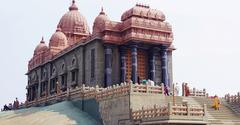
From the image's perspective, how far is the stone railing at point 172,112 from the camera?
2045 cm

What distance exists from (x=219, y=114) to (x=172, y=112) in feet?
19.9

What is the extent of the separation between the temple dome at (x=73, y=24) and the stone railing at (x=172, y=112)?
26.7 meters

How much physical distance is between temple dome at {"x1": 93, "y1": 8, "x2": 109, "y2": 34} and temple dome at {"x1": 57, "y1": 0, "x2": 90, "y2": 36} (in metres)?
9.57

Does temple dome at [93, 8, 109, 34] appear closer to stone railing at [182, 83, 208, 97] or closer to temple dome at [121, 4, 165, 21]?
temple dome at [121, 4, 165, 21]

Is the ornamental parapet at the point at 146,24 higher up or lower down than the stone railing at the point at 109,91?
higher up

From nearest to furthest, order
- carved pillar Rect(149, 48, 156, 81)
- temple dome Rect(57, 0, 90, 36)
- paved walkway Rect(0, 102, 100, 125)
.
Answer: paved walkway Rect(0, 102, 100, 125), carved pillar Rect(149, 48, 156, 81), temple dome Rect(57, 0, 90, 36)

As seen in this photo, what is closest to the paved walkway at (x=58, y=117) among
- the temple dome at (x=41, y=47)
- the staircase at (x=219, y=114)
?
the staircase at (x=219, y=114)

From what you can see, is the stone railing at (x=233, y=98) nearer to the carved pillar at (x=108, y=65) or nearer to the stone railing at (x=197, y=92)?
the stone railing at (x=197, y=92)

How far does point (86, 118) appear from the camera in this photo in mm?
26234

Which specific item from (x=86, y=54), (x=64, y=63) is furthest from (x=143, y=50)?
(x=64, y=63)

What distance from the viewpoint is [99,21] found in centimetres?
3684

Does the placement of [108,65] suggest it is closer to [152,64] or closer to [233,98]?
[152,64]

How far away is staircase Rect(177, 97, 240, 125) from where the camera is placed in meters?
23.9

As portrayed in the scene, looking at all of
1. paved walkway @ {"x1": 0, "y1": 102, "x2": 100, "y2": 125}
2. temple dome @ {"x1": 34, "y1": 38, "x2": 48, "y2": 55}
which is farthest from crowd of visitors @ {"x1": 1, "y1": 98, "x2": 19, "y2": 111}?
paved walkway @ {"x1": 0, "y1": 102, "x2": 100, "y2": 125}
